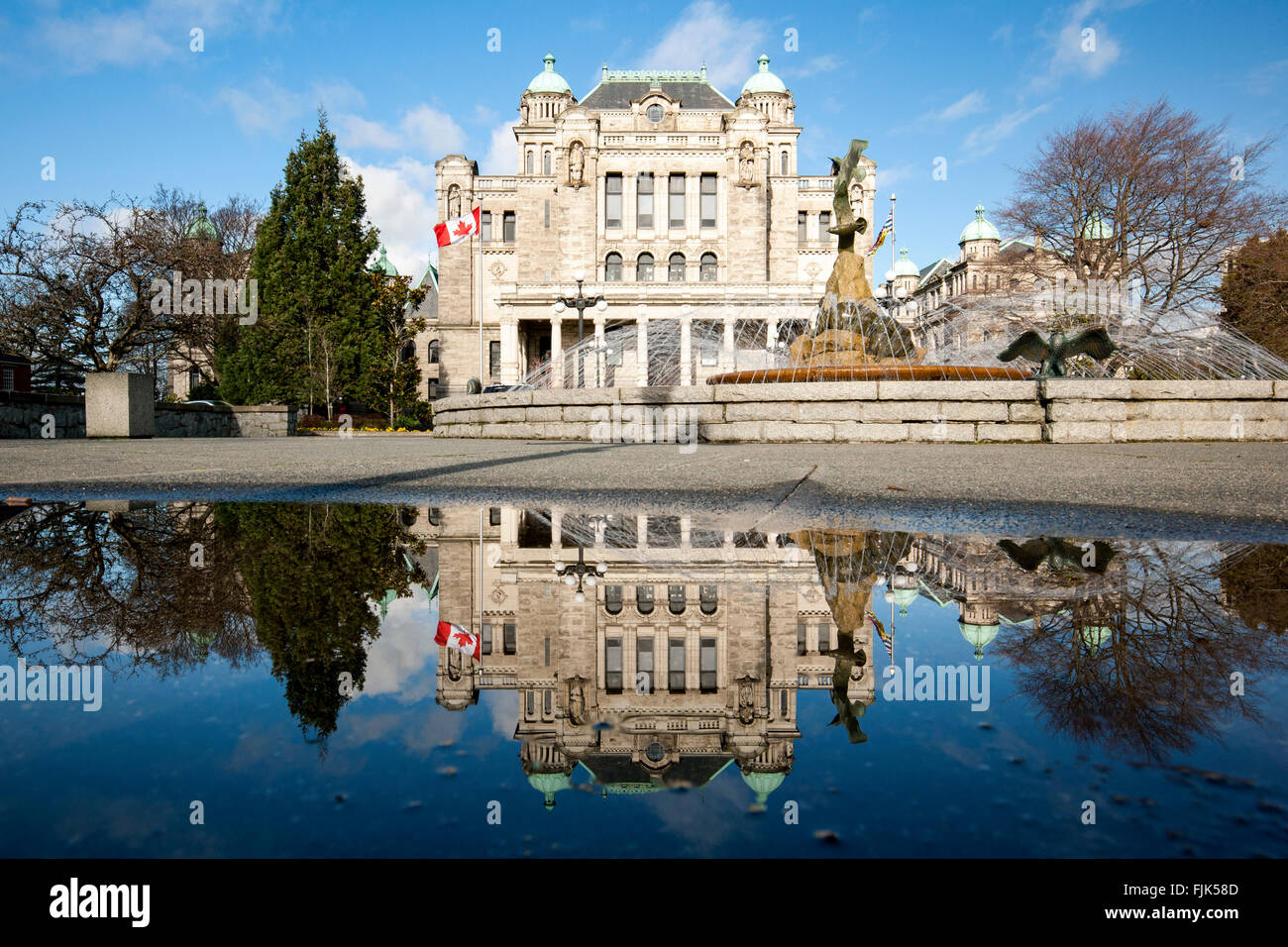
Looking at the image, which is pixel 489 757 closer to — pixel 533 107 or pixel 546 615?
pixel 546 615

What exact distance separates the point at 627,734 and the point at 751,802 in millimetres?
284

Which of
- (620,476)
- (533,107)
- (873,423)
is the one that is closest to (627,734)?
(620,476)

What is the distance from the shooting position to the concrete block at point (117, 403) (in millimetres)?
15547

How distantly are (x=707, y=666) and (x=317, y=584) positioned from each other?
4.04 ft

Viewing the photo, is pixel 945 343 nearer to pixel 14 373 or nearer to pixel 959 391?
pixel 959 391

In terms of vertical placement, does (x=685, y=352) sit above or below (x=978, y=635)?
above

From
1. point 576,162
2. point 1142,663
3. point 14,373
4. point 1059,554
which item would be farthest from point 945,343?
point 14,373

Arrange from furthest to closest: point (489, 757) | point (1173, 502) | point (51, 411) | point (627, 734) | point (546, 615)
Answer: point (51, 411) → point (1173, 502) → point (546, 615) → point (627, 734) → point (489, 757)

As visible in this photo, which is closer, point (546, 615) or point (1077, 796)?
point (1077, 796)

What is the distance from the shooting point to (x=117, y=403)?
1565 cm

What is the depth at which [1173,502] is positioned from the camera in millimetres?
4234

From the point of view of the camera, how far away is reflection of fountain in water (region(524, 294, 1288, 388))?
15.0 meters

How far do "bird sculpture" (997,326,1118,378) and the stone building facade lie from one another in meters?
25.9
